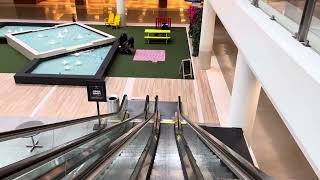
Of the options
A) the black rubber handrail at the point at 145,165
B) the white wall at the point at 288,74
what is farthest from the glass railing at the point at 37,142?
the white wall at the point at 288,74

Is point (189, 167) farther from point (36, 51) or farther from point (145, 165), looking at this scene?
point (36, 51)

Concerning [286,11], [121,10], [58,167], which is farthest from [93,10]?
[58,167]

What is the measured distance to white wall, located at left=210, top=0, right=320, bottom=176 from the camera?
8.75ft

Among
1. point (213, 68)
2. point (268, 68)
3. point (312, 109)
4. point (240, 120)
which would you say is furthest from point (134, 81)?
point (312, 109)

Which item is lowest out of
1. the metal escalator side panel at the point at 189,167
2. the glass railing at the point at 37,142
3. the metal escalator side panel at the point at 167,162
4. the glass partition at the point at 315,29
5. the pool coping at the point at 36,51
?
the glass railing at the point at 37,142

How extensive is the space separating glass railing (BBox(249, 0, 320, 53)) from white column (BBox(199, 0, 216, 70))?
22.8 ft

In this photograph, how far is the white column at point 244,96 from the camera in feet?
20.5

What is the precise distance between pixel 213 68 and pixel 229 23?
5803 mm

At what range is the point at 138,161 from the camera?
3.33 metres

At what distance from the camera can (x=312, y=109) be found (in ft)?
8.76

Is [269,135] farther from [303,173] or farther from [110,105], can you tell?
[110,105]

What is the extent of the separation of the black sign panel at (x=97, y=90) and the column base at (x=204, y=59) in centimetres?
588

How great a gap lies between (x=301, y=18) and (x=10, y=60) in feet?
37.6

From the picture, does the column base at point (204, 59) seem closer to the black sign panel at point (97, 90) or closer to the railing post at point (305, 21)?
the black sign panel at point (97, 90)
